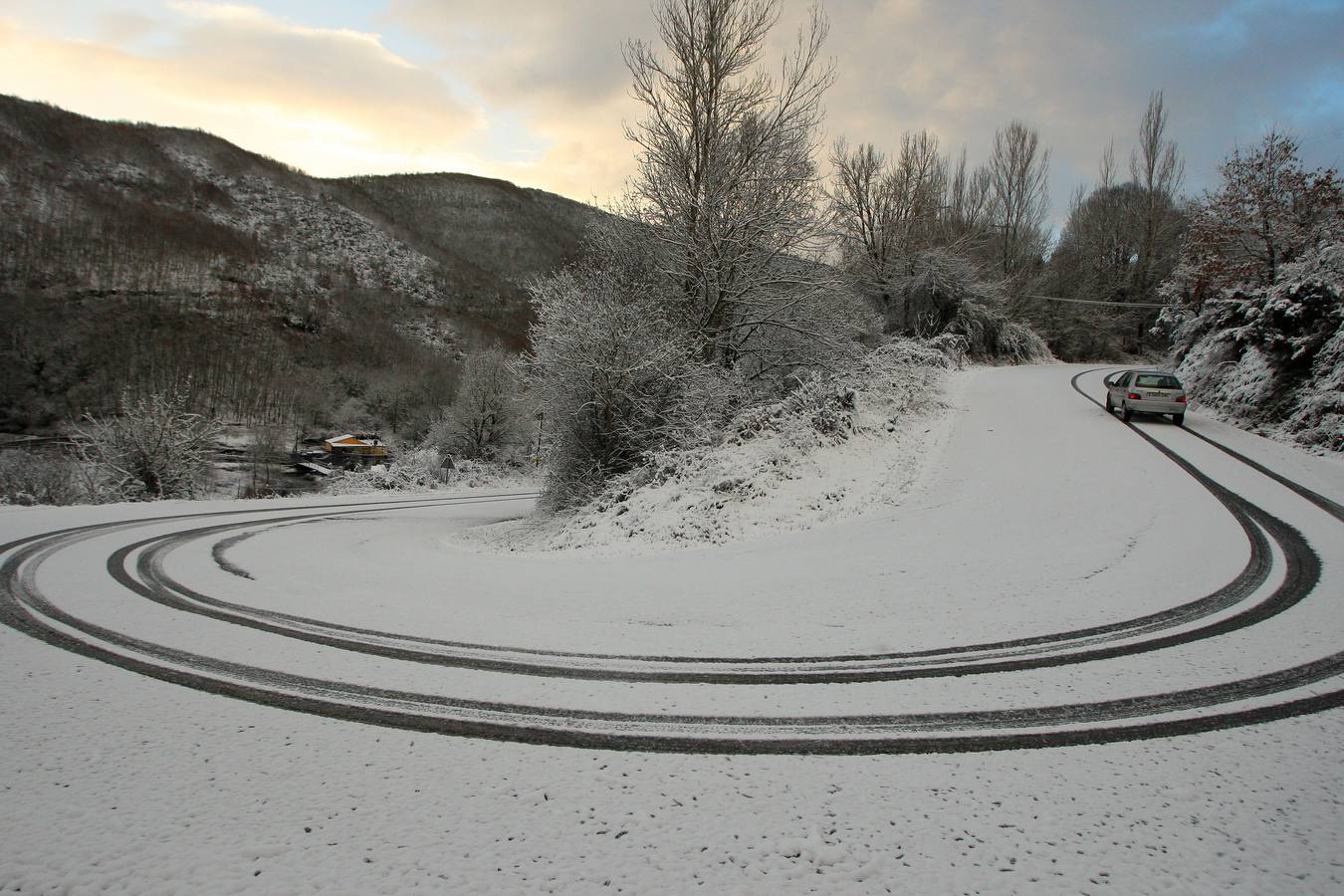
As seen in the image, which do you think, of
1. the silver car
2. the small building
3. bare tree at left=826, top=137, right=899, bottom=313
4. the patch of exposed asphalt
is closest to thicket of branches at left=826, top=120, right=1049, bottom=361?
bare tree at left=826, top=137, right=899, bottom=313

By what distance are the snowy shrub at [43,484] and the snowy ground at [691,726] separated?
1575 centimetres

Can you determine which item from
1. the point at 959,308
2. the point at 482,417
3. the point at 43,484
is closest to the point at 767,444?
the point at 43,484

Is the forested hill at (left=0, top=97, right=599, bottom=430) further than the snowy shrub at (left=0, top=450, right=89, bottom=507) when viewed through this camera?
Yes

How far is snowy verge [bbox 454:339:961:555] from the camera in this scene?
37.6ft

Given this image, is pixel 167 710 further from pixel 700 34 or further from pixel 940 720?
pixel 700 34

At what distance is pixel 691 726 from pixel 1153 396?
825 inches

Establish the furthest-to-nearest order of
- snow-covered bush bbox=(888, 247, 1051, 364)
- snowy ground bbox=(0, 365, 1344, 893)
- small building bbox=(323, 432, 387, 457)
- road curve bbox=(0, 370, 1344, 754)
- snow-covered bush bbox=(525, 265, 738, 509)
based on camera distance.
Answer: small building bbox=(323, 432, 387, 457), snow-covered bush bbox=(888, 247, 1051, 364), snow-covered bush bbox=(525, 265, 738, 509), road curve bbox=(0, 370, 1344, 754), snowy ground bbox=(0, 365, 1344, 893)

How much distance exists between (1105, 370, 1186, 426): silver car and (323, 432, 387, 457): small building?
2021 inches

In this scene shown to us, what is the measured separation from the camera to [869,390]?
18.2m

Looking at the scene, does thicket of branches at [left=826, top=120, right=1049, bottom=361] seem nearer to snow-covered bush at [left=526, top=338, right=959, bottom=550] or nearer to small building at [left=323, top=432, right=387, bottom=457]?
snow-covered bush at [left=526, top=338, right=959, bottom=550]

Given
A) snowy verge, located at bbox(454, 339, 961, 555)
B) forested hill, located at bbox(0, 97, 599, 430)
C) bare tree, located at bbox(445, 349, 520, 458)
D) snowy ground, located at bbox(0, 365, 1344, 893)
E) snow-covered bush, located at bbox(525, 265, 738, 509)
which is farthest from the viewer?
forested hill, located at bbox(0, 97, 599, 430)

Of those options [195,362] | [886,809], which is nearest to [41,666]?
[886,809]

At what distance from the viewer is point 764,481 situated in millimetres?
12375

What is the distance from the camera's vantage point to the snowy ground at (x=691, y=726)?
2.59m
